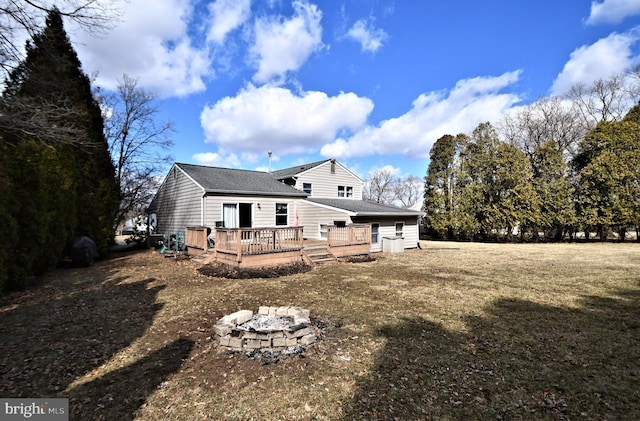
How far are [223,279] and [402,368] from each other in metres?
6.52

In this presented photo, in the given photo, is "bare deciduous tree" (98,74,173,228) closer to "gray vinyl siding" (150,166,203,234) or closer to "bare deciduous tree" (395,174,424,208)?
"gray vinyl siding" (150,166,203,234)

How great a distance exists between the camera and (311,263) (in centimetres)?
1105

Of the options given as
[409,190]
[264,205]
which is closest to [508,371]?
[264,205]

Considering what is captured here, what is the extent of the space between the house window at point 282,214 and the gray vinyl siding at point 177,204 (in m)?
4.33

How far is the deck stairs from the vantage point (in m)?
11.8

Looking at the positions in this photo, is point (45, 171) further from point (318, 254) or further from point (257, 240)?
point (318, 254)

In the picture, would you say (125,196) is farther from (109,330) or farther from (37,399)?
(37,399)

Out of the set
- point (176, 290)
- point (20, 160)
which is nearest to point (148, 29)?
point (20, 160)

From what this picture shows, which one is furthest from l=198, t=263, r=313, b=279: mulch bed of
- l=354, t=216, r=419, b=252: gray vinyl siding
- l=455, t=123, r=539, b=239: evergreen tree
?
l=455, t=123, r=539, b=239: evergreen tree

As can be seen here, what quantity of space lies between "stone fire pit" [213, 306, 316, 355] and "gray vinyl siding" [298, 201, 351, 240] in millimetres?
11578

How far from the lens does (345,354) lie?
13.5 feet

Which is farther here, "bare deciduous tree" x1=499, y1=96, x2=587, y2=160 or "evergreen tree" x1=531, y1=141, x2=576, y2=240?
"bare deciduous tree" x1=499, y1=96, x2=587, y2=160

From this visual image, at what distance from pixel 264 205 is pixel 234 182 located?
2160 millimetres

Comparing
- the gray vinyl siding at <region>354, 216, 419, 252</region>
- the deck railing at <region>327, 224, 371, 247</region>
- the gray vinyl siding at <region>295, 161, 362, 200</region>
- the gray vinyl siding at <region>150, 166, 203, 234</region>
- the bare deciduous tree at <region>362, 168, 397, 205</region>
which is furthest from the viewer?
the bare deciduous tree at <region>362, 168, 397, 205</region>
